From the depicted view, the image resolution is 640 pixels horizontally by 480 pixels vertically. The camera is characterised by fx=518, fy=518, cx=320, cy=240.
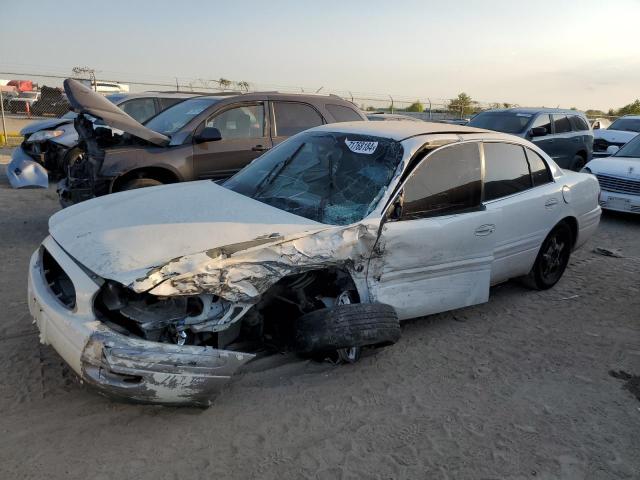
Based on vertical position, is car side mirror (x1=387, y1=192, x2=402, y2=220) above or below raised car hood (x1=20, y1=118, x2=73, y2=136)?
above

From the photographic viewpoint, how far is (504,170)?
14.5 feet

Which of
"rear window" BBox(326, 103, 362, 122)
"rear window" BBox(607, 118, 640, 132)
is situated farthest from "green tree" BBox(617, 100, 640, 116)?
"rear window" BBox(326, 103, 362, 122)

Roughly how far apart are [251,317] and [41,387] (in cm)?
129

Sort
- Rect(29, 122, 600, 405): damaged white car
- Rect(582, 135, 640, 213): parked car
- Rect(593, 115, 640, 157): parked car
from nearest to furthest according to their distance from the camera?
Rect(29, 122, 600, 405): damaged white car
Rect(582, 135, 640, 213): parked car
Rect(593, 115, 640, 157): parked car

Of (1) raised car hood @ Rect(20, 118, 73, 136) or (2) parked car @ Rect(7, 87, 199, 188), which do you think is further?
(1) raised car hood @ Rect(20, 118, 73, 136)

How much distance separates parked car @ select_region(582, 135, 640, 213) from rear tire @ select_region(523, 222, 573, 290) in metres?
4.02

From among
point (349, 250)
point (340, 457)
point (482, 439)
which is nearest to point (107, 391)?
point (340, 457)

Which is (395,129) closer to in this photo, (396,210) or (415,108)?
(396,210)

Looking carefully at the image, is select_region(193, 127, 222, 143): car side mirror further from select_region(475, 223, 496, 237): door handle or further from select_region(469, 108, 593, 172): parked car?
select_region(469, 108, 593, 172): parked car

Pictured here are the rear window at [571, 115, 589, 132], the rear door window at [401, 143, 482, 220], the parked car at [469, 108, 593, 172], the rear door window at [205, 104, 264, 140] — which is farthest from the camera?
the rear window at [571, 115, 589, 132]

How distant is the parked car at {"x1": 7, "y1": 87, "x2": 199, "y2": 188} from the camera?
926 cm

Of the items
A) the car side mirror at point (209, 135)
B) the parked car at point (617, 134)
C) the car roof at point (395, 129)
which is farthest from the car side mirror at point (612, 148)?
the car side mirror at point (209, 135)

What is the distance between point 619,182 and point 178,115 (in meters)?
7.05

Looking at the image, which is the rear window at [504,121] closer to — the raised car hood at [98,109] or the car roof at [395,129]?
the car roof at [395,129]
